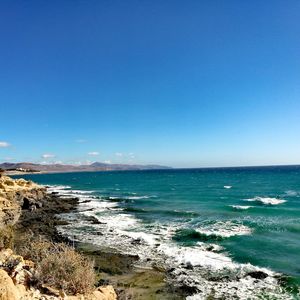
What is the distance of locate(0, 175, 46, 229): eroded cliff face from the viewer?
91.4ft

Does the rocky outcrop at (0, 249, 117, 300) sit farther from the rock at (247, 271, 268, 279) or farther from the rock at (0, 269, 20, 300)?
the rock at (247, 271, 268, 279)

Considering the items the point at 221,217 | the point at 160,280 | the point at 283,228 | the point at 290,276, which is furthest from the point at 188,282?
the point at 221,217

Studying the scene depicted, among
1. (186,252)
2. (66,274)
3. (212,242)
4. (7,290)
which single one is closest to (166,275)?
(186,252)

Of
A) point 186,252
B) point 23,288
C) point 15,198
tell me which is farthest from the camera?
point 15,198

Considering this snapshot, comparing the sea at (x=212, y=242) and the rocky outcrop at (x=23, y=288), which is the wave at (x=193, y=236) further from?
the rocky outcrop at (x=23, y=288)

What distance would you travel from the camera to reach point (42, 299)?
866cm

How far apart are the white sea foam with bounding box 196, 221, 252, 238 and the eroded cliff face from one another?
16.2m

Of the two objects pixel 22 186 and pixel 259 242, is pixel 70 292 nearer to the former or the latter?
pixel 259 242

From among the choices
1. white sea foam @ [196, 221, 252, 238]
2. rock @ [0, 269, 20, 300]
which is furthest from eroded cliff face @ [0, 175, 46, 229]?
rock @ [0, 269, 20, 300]

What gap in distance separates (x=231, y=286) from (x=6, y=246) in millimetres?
10652

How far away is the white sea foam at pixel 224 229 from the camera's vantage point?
91.3 ft

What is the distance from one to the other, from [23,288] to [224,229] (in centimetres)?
2374

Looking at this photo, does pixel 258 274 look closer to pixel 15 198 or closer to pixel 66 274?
pixel 66 274

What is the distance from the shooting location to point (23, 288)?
8.80m
